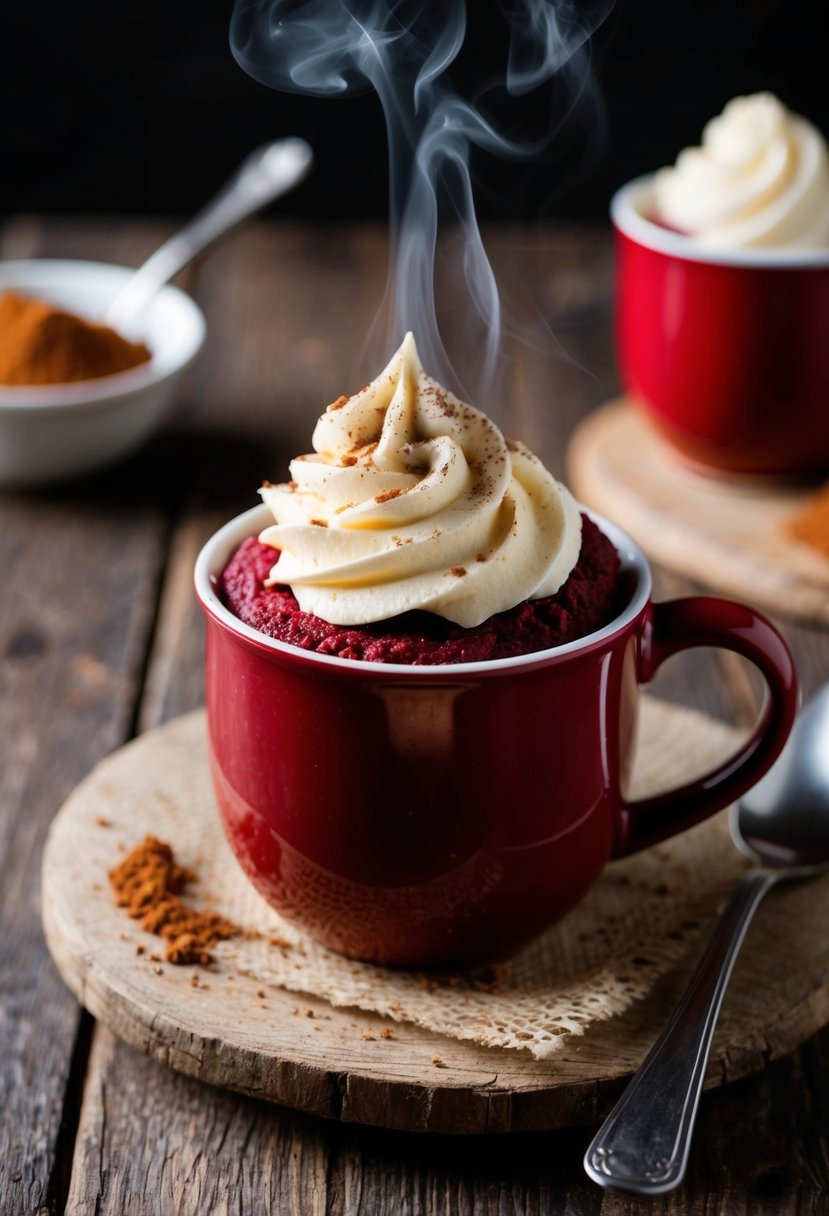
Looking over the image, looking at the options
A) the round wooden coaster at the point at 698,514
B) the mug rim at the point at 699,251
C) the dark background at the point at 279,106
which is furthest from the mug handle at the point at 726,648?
the dark background at the point at 279,106

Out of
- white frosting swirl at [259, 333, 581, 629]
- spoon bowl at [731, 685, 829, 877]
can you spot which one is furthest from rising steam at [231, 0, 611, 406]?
spoon bowl at [731, 685, 829, 877]

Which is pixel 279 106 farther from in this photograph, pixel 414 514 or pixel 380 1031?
pixel 380 1031

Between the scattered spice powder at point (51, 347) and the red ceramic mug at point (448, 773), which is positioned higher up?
the red ceramic mug at point (448, 773)

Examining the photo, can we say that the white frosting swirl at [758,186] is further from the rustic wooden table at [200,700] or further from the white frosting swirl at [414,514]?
the white frosting swirl at [414,514]

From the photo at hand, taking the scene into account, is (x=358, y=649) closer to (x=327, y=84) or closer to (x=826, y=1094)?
(x=826, y=1094)

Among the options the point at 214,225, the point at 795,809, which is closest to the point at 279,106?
the point at 214,225

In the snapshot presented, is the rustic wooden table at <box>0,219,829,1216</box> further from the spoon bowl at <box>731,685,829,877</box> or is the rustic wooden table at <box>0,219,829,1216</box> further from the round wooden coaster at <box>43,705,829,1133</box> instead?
the spoon bowl at <box>731,685,829,877</box>

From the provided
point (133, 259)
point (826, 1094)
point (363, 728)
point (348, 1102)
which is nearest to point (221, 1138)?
point (348, 1102)
